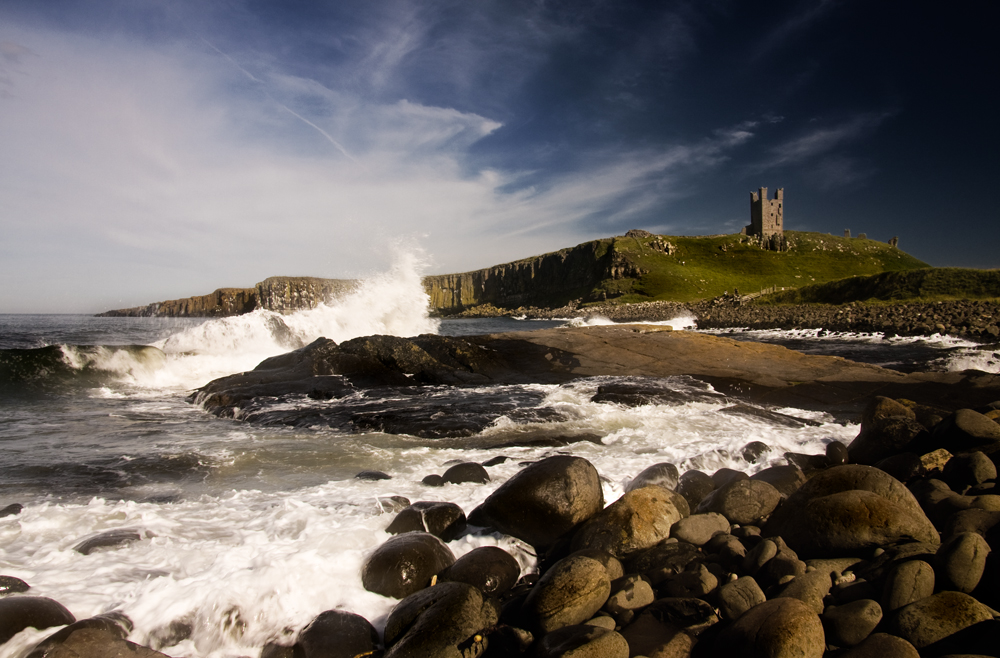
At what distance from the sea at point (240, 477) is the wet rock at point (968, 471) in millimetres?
1972

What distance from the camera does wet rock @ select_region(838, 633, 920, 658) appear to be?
108 inches

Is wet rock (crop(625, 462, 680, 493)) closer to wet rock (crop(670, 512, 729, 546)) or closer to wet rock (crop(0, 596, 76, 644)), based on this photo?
wet rock (crop(670, 512, 729, 546))

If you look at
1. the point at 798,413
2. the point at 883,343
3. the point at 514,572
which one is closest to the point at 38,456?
the point at 514,572

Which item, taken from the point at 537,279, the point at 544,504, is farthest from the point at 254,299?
the point at 544,504

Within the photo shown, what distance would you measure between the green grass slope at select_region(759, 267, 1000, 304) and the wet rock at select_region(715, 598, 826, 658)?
4719 cm

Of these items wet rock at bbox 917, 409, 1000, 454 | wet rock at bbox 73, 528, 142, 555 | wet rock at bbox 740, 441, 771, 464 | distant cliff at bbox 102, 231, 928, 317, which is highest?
distant cliff at bbox 102, 231, 928, 317

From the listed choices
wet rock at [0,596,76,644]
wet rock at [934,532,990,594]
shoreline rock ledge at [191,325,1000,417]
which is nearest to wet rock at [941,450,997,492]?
wet rock at [934,532,990,594]

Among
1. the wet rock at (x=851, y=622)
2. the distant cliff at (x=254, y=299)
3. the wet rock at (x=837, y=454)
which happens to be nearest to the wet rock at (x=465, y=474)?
the wet rock at (x=851, y=622)

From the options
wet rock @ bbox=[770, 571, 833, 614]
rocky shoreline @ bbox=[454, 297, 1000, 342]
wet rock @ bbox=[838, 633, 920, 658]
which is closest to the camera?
wet rock @ bbox=[838, 633, 920, 658]

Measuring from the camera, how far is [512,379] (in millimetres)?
14438

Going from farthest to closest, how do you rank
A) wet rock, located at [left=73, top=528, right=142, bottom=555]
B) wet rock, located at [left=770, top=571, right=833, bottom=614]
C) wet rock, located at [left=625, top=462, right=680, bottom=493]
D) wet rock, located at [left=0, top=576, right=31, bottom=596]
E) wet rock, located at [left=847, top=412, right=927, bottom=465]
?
wet rock, located at [left=847, top=412, right=927, bottom=465] → wet rock, located at [left=625, top=462, right=680, bottom=493] → wet rock, located at [left=73, top=528, right=142, bottom=555] → wet rock, located at [left=0, top=576, right=31, bottom=596] → wet rock, located at [left=770, top=571, right=833, bottom=614]

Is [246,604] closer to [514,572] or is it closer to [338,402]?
[514,572]

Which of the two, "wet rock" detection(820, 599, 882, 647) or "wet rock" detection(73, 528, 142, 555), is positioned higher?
"wet rock" detection(73, 528, 142, 555)

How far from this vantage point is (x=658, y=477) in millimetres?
5957
